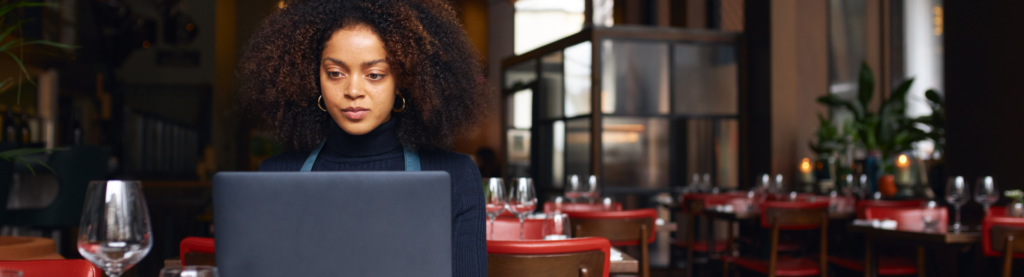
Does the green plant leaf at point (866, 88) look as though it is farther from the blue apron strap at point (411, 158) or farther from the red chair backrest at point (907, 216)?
the blue apron strap at point (411, 158)

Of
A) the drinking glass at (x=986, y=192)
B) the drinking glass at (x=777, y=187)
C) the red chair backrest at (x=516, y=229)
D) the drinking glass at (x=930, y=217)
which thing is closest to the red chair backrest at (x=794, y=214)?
the drinking glass at (x=930, y=217)

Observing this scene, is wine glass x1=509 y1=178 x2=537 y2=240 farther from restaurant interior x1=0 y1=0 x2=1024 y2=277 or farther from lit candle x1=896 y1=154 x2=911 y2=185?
lit candle x1=896 y1=154 x2=911 y2=185

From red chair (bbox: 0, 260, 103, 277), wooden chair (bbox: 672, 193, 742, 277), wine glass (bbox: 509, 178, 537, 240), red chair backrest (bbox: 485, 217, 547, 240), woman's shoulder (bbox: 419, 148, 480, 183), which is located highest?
woman's shoulder (bbox: 419, 148, 480, 183)

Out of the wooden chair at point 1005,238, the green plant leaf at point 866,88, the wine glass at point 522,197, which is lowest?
the wooden chair at point 1005,238

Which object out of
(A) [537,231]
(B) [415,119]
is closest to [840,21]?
(A) [537,231]

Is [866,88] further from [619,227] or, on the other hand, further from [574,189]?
[619,227]

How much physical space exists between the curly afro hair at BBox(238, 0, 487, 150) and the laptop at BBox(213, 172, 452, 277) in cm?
36

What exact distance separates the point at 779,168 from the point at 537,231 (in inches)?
168

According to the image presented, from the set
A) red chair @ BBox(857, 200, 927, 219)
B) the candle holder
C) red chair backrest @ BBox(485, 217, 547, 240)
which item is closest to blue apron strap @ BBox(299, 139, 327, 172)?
red chair backrest @ BBox(485, 217, 547, 240)

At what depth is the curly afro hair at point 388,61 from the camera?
3.76 ft

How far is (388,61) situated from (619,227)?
6.30ft

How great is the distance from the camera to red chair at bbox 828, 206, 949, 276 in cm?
333

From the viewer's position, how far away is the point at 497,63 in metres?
11.6

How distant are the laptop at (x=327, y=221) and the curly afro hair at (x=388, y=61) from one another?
0.36 metres
